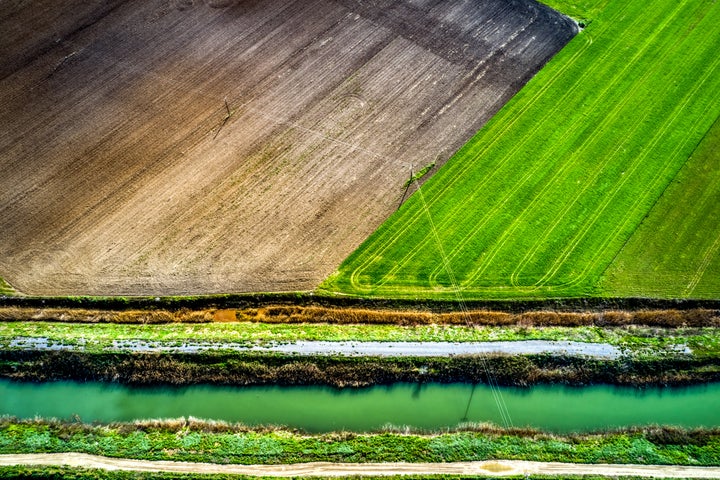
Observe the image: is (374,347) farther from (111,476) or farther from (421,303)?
(111,476)

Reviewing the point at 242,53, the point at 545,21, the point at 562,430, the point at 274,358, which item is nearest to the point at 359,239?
the point at 274,358

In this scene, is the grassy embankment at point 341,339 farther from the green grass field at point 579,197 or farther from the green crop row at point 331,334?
the green grass field at point 579,197

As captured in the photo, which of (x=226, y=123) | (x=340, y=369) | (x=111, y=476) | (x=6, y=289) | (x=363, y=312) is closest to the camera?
(x=111, y=476)

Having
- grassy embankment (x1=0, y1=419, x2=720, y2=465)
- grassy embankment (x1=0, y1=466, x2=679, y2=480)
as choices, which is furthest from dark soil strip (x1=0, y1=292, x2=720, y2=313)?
grassy embankment (x1=0, y1=466, x2=679, y2=480)

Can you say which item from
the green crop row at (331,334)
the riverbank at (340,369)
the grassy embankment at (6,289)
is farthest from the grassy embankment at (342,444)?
the grassy embankment at (6,289)

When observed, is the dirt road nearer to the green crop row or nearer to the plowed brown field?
the green crop row

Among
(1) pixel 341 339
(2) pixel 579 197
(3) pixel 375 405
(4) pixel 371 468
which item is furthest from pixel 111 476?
(2) pixel 579 197
